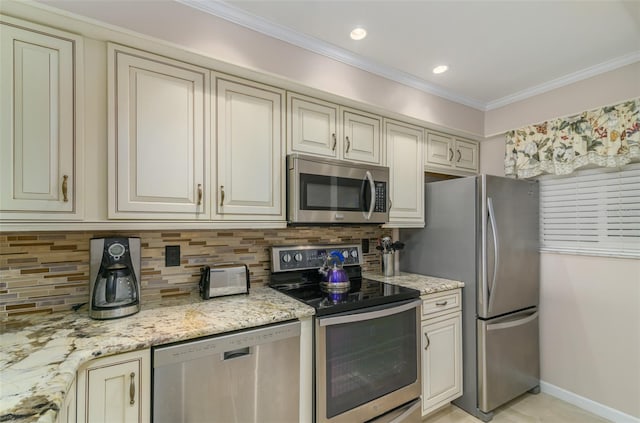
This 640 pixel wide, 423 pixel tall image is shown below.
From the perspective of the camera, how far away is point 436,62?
6.65ft

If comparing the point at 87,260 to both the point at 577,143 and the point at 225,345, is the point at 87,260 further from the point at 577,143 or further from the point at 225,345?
the point at 577,143

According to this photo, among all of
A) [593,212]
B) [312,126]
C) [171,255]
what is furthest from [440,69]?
[171,255]

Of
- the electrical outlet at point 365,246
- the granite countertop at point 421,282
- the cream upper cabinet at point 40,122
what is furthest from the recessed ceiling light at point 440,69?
the cream upper cabinet at point 40,122

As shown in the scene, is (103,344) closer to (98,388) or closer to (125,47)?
(98,388)

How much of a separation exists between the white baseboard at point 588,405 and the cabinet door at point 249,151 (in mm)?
2603

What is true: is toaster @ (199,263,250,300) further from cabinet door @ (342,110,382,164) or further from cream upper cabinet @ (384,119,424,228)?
cream upper cabinet @ (384,119,424,228)

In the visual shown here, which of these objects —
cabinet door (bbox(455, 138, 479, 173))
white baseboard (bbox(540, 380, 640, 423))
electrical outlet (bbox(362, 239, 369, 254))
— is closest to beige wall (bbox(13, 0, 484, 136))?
cabinet door (bbox(455, 138, 479, 173))

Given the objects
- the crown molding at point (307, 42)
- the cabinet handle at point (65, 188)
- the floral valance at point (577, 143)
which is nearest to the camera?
the cabinet handle at point (65, 188)

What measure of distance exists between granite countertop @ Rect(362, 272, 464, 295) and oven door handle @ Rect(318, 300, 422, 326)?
17cm

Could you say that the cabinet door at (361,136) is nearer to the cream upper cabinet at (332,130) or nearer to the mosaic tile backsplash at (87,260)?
the cream upper cabinet at (332,130)

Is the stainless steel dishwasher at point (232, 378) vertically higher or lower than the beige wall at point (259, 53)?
lower

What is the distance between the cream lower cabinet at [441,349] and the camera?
6.48 feet

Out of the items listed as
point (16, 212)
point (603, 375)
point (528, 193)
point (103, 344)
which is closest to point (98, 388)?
point (103, 344)

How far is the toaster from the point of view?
1643 millimetres
